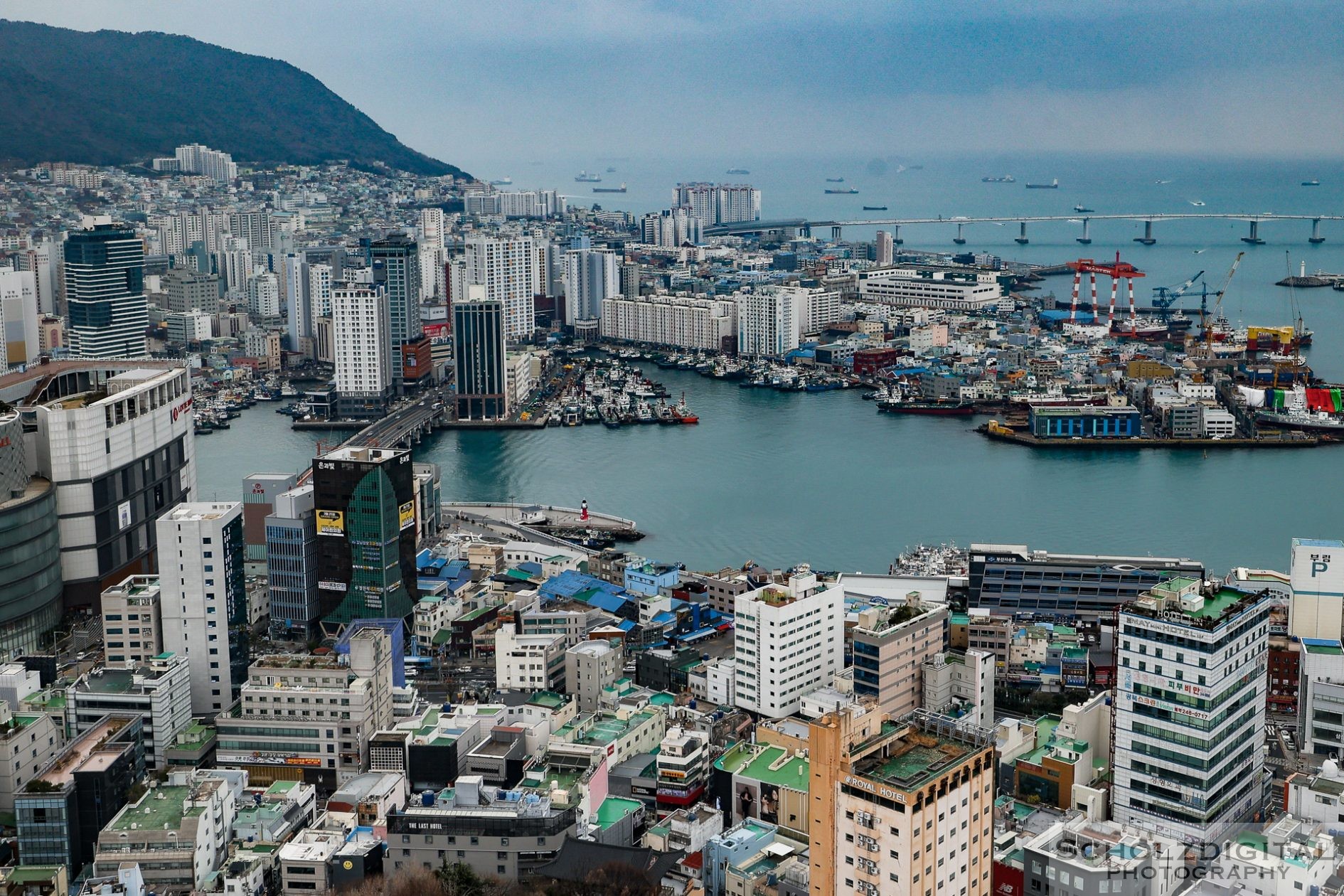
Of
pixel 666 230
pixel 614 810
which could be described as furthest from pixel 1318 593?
pixel 666 230

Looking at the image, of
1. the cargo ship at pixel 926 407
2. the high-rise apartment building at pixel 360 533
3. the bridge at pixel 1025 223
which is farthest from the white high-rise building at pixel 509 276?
the high-rise apartment building at pixel 360 533

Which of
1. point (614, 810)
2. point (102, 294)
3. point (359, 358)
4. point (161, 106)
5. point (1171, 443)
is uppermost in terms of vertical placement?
point (161, 106)

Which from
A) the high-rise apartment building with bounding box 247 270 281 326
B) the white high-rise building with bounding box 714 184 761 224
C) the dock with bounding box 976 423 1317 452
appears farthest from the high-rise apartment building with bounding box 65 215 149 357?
the white high-rise building with bounding box 714 184 761 224

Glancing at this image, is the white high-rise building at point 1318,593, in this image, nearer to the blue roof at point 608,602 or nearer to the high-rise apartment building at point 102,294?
the blue roof at point 608,602

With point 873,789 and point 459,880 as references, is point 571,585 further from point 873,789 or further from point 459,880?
point 873,789

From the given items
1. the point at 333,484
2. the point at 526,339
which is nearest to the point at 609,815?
the point at 333,484

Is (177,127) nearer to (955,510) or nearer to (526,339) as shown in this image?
(526,339)
